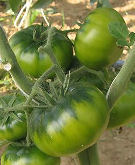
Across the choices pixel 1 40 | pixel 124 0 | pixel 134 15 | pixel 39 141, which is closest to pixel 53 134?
pixel 39 141

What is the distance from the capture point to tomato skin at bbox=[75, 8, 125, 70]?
90 centimetres

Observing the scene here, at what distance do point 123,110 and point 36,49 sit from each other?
0.27 metres

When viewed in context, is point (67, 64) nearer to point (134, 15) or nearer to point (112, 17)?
point (112, 17)

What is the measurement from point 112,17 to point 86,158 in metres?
0.37

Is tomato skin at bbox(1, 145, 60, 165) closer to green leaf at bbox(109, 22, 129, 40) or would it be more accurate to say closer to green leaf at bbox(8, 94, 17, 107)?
green leaf at bbox(8, 94, 17, 107)

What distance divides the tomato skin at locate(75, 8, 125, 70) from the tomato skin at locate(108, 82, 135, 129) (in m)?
0.12

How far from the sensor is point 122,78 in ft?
2.73

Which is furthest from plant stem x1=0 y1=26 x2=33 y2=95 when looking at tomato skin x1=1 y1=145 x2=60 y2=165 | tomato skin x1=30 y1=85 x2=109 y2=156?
tomato skin x1=1 y1=145 x2=60 y2=165

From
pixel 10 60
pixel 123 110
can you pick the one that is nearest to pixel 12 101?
pixel 10 60

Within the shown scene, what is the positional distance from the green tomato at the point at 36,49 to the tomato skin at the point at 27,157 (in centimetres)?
20

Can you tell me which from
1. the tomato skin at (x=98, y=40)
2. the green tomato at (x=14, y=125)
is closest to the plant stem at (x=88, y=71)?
the tomato skin at (x=98, y=40)

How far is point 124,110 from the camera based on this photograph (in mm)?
982

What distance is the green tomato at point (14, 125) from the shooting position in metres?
0.96

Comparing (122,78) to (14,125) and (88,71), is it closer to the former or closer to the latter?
(88,71)
